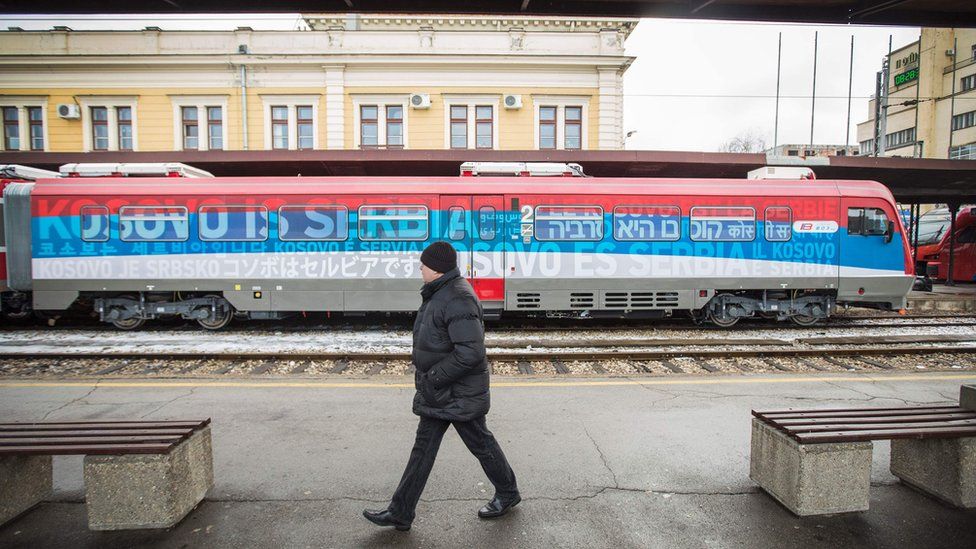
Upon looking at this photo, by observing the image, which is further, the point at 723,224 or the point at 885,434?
the point at 723,224

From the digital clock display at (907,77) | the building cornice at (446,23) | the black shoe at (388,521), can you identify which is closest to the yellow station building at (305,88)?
the building cornice at (446,23)

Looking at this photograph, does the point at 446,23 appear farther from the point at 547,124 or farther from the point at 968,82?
the point at 968,82

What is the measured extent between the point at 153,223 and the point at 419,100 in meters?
12.8

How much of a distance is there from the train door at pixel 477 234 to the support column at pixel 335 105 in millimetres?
12550

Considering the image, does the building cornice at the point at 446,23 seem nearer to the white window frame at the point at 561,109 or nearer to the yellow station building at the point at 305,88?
the yellow station building at the point at 305,88

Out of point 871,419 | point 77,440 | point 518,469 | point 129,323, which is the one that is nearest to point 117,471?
point 77,440

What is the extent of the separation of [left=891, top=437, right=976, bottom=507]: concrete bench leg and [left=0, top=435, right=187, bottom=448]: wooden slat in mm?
5034

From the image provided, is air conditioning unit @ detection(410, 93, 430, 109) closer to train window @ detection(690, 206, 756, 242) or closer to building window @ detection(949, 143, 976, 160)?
train window @ detection(690, 206, 756, 242)

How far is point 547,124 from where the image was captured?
21.3 m

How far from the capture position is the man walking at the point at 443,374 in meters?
3.03

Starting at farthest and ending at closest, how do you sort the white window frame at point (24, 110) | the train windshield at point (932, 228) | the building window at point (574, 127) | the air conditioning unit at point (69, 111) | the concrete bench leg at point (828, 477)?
1. the train windshield at point (932, 228)
2. the building window at point (574, 127)
3. the white window frame at point (24, 110)
4. the air conditioning unit at point (69, 111)
5. the concrete bench leg at point (828, 477)

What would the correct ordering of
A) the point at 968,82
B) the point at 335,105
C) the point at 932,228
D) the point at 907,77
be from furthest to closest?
1. the point at 968,82
2. the point at 932,228
3. the point at 907,77
4. the point at 335,105

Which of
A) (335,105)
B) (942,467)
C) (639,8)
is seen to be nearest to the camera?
(942,467)

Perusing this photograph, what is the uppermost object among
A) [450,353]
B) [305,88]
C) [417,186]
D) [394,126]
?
[305,88]
